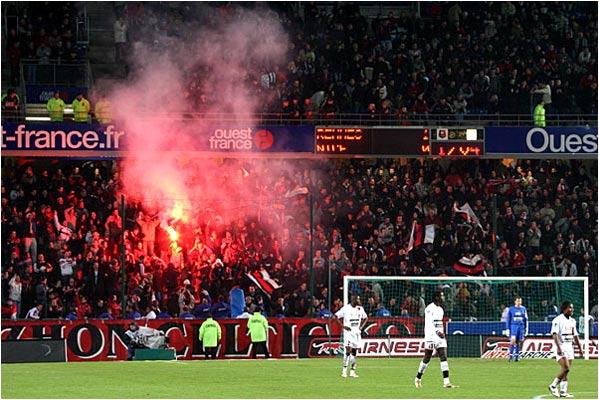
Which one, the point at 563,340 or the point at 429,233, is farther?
the point at 429,233

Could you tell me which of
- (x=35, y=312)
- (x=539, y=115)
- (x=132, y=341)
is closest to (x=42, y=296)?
(x=35, y=312)

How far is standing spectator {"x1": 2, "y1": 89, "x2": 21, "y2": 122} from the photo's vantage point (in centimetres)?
3353

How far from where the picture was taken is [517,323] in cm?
2920

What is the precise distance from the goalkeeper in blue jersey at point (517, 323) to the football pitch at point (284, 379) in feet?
1.84

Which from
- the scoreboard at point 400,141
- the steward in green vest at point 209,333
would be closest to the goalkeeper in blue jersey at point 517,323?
the scoreboard at point 400,141

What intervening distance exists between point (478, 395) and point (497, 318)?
12.3 m

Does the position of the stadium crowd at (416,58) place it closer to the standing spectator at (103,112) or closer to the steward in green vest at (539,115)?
the steward in green vest at (539,115)

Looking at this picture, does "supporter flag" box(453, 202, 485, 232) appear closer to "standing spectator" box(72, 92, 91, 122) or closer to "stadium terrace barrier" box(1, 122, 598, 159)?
"stadium terrace barrier" box(1, 122, 598, 159)

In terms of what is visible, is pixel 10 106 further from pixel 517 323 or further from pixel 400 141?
pixel 517 323

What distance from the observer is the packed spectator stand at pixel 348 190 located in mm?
30969

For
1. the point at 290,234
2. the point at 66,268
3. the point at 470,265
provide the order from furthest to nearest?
the point at 470,265, the point at 290,234, the point at 66,268

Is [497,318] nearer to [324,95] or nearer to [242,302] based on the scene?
[242,302]

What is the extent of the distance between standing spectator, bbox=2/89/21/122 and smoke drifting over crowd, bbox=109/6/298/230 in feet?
9.42

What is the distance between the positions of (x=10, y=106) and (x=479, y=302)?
1389cm
